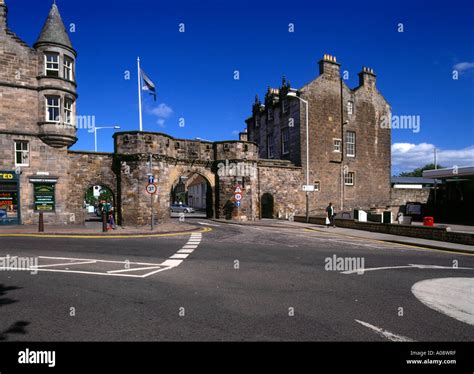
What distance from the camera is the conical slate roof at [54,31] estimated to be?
2006 cm

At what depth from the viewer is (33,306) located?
17.3 feet

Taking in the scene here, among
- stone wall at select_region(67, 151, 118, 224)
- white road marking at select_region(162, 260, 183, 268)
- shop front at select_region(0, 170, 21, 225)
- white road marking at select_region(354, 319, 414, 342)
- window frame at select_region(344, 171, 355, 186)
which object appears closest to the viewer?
white road marking at select_region(354, 319, 414, 342)

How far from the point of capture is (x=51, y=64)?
2028 centimetres

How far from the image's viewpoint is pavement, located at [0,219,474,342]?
4340mm

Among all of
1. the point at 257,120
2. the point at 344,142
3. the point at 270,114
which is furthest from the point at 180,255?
the point at 257,120

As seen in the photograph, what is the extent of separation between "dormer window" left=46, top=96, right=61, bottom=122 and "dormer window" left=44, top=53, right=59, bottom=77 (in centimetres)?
164

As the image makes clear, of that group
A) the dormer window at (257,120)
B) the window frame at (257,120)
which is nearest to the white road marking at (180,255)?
the window frame at (257,120)

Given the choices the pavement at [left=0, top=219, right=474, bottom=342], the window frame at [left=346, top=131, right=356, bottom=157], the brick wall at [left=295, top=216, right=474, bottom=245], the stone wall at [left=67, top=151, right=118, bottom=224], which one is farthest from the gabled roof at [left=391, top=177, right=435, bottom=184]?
the stone wall at [left=67, top=151, right=118, bottom=224]

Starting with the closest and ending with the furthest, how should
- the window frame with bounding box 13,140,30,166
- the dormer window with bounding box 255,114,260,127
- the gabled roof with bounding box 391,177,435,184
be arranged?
the window frame with bounding box 13,140,30,166
the dormer window with bounding box 255,114,260,127
the gabled roof with bounding box 391,177,435,184

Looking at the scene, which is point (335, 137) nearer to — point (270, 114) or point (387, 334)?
point (270, 114)

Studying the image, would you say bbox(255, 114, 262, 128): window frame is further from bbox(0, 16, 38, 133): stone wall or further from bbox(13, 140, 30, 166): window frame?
bbox(13, 140, 30, 166): window frame
